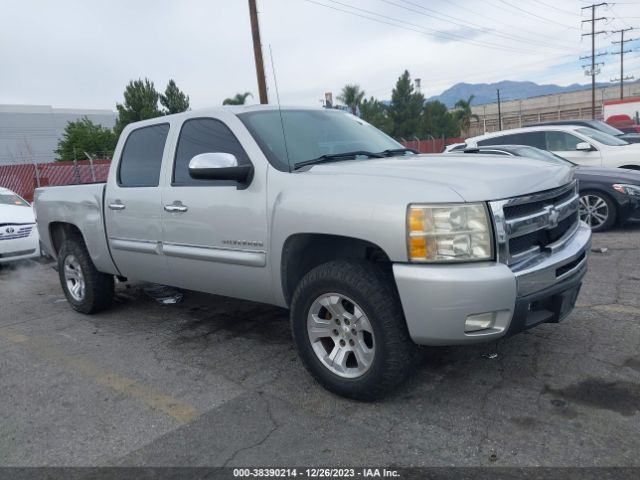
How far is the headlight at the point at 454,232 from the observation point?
9.35ft

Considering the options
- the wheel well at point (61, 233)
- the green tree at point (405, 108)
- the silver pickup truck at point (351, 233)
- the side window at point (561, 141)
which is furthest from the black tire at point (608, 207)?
the green tree at point (405, 108)

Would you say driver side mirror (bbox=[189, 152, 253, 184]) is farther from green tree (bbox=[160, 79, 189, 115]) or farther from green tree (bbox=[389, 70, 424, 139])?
green tree (bbox=[389, 70, 424, 139])

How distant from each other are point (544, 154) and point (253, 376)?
22.6 ft

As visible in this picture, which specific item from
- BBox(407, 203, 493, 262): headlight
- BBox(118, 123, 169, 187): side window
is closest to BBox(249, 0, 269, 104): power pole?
BBox(118, 123, 169, 187): side window

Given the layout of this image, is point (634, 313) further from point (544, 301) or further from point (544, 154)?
point (544, 154)

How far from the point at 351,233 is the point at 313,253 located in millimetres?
583

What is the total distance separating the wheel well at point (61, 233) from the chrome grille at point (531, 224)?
14.2 ft

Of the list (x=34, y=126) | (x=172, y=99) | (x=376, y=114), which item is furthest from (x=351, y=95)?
(x=34, y=126)

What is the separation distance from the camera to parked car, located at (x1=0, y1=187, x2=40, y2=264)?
322 inches

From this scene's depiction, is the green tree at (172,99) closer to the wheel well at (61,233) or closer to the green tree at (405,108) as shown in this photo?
the green tree at (405,108)

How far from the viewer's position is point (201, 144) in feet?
14.0

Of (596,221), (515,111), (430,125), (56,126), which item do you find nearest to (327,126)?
(596,221)

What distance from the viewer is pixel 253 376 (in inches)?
150

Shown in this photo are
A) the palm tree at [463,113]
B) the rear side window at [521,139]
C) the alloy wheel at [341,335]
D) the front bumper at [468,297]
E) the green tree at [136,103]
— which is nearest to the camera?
the front bumper at [468,297]
